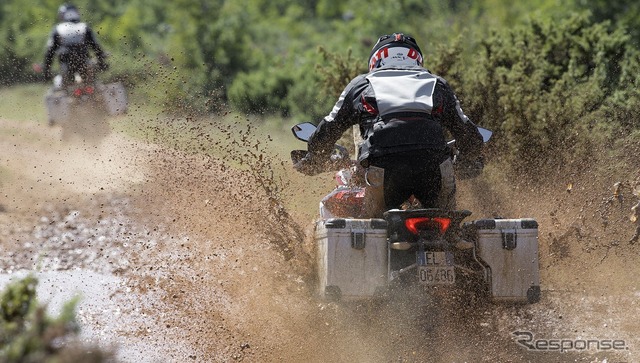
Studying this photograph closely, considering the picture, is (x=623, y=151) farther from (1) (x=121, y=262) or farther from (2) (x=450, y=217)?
(1) (x=121, y=262)

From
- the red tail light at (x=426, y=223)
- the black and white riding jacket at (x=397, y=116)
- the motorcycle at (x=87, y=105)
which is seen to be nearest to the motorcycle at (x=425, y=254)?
the red tail light at (x=426, y=223)

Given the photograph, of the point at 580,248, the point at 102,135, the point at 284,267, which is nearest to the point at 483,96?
the point at 580,248

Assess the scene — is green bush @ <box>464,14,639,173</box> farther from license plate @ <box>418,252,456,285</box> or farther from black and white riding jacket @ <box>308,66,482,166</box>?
license plate @ <box>418,252,456,285</box>

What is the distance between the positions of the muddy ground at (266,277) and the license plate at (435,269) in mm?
286

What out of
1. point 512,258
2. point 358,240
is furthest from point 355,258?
point 512,258

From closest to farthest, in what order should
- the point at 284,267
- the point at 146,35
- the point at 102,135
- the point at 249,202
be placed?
the point at 284,267, the point at 249,202, the point at 102,135, the point at 146,35

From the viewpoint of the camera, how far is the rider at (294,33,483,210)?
22.3 ft

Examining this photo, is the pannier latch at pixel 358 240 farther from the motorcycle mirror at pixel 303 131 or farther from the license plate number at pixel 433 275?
the motorcycle mirror at pixel 303 131

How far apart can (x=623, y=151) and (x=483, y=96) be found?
185 cm

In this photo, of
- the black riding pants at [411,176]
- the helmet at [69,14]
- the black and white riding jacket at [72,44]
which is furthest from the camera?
the helmet at [69,14]

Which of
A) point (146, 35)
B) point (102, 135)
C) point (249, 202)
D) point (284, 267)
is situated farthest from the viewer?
point (146, 35)

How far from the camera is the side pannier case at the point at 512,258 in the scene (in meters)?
6.73

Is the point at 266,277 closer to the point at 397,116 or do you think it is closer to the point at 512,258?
the point at 397,116

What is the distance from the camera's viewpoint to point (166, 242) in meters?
10.2
